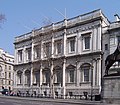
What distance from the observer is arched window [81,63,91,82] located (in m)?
52.0

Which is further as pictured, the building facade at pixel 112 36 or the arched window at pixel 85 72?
the arched window at pixel 85 72

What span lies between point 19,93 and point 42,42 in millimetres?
14464

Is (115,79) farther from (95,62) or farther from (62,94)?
(62,94)

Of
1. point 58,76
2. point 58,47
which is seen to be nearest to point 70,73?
point 58,76

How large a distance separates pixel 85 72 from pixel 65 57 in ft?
19.3

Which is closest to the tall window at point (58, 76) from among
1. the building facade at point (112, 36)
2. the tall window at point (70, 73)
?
the tall window at point (70, 73)

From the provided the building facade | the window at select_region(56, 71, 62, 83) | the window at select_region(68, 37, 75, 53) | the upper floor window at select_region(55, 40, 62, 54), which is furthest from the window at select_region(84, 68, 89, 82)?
the upper floor window at select_region(55, 40, 62, 54)

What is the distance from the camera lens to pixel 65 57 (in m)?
56.6

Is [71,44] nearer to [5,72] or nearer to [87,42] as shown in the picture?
[87,42]

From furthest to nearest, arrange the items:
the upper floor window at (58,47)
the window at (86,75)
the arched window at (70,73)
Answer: the upper floor window at (58,47) < the arched window at (70,73) < the window at (86,75)

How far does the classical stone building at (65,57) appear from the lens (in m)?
51.1

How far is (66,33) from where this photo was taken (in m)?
57.4

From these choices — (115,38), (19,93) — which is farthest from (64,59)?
(19,93)

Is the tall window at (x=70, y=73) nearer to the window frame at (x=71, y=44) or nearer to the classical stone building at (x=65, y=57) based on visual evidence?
the classical stone building at (x=65, y=57)
